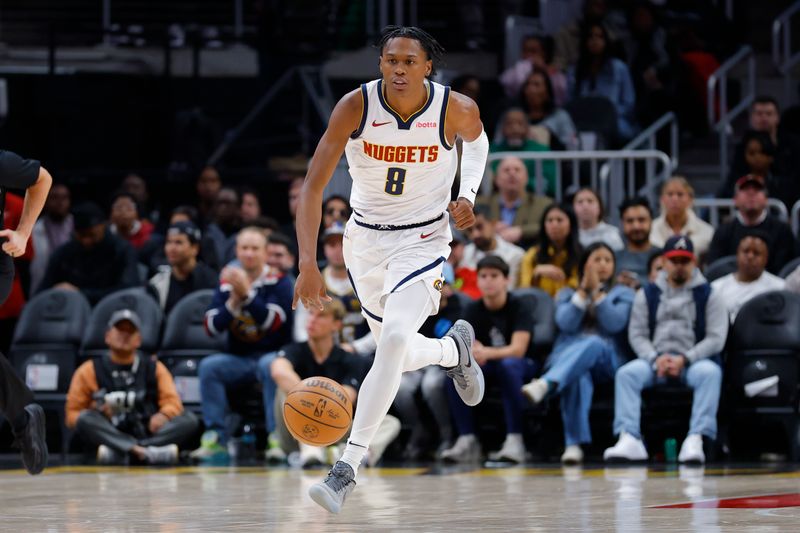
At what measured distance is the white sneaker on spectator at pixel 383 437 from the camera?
11250mm

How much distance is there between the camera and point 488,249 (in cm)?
1283

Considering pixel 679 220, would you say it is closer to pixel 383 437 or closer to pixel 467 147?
pixel 383 437

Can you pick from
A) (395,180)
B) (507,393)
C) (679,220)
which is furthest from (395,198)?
(679,220)

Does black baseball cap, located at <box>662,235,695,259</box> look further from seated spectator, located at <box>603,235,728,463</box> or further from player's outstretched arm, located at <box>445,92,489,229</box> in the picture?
player's outstretched arm, located at <box>445,92,489,229</box>

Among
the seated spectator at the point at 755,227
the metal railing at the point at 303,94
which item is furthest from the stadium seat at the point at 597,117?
the seated spectator at the point at 755,227

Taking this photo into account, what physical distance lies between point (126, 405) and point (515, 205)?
3911 millimetres

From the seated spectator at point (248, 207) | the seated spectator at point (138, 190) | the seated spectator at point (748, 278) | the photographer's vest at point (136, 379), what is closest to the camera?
the seated spectator at point (748, 278)

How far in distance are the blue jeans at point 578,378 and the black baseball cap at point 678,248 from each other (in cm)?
85

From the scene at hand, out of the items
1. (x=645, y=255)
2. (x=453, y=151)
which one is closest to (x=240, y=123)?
(x=645, y=255)

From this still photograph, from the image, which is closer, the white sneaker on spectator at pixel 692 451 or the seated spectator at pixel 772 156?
the white sneaker on spectator at pixel 692 451

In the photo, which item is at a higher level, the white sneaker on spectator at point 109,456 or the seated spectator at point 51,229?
the seated spectator at point 51,229

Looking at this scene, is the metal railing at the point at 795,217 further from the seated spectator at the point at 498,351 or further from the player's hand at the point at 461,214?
the player's hand at the point at 461,214

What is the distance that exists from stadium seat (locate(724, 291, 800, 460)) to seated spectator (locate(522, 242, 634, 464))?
87 centimetres

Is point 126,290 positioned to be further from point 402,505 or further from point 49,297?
point 402,505
